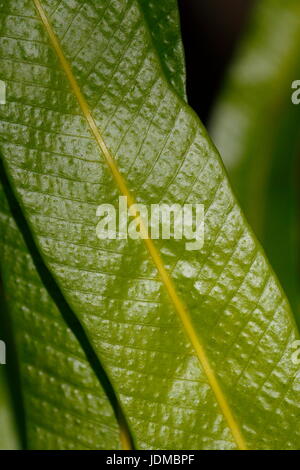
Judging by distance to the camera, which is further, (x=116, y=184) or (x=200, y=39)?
(x=200, y=39)

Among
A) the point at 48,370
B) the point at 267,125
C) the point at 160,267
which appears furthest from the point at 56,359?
the point at 267,125

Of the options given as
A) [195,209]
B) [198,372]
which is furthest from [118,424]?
[195,209]

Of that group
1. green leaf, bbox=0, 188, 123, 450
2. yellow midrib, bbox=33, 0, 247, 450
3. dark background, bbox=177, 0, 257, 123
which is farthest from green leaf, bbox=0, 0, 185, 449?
dark background, bbox=177, 0, 257, 123

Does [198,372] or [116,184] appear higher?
[116,184]

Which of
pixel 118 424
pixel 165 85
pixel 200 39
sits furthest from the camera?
pixel 200 39

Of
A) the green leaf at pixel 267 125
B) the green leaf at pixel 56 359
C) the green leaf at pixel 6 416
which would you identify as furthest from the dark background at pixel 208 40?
the green leaf at pixel 6 416

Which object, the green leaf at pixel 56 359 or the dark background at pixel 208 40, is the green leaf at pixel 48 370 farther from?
the dark background at pixel 208 40
